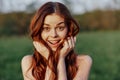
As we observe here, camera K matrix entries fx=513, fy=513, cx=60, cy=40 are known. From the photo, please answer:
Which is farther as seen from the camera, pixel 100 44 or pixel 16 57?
pixel 100 44

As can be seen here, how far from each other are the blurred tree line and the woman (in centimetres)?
1864

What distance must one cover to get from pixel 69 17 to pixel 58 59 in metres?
0.34

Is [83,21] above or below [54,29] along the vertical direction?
below

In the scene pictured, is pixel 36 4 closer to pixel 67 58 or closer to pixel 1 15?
pixel 1 15

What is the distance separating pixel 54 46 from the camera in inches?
154

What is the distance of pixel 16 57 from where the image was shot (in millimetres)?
14234

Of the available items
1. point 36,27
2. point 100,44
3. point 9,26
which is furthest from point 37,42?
point 9,26

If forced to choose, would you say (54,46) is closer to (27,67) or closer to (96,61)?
(27,67)

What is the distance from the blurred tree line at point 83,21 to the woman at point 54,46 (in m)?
18.6

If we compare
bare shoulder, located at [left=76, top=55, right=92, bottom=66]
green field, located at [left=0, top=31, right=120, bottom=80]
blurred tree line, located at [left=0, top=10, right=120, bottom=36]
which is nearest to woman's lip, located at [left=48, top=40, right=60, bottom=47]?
bare shoulder, located at [left=76, top=55, right=92, bottom=66]

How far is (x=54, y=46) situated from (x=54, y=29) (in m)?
0.13

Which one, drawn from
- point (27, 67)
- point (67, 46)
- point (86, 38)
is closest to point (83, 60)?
point (67, 46)

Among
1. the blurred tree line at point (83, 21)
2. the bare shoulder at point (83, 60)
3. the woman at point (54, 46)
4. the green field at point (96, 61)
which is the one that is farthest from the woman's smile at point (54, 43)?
the blurred tree line at point (83, 21)

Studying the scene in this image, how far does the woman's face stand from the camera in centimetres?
389
